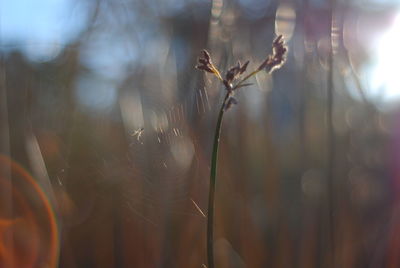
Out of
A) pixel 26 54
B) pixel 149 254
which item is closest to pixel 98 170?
pixel 149 254

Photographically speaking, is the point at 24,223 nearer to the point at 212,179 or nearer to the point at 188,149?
the point at 188,149

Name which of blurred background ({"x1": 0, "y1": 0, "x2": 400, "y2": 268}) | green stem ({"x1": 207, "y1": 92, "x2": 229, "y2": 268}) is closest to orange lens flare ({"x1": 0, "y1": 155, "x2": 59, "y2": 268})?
blurred background ({"x1": 0, "y1": 0, "x2": 400, "y2": 268})

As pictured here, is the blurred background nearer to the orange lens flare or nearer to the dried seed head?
the orange lens flare

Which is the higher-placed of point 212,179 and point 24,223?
point 212,179

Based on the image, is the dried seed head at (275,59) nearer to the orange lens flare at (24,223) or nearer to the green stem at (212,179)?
the green stem at (212,179)

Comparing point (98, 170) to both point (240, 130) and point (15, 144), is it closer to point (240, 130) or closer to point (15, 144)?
point (15, 144)

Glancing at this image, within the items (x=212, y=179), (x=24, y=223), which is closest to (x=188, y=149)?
(x=24, y=223)

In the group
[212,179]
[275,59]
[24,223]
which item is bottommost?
[24,223]

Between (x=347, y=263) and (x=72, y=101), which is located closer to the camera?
(x=347, y=263)
